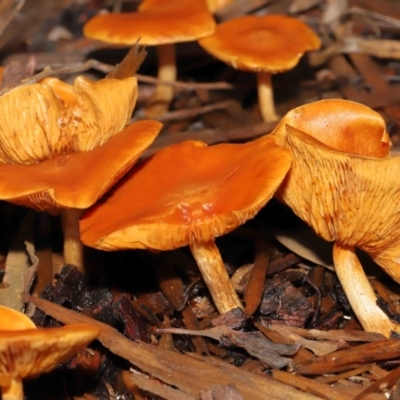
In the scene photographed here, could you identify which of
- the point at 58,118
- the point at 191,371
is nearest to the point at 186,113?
the point at 58,118

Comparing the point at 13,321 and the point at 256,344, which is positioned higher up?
the point at 13,321

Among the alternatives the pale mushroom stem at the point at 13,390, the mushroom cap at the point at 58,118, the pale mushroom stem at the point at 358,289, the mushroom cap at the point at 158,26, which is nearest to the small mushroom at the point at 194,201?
the mushroom cap at the point at 58,118

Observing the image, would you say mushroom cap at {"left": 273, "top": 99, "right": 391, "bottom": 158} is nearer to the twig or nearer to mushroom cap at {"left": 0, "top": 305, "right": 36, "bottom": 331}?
mushroom cap at {"left": 0, "top": 305, "right": 36, "bottom": 331}

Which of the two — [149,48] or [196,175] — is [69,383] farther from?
[149,48]

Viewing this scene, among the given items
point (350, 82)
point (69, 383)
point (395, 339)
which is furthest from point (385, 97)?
point (69, 383)

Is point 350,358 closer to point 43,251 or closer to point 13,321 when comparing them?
point 13,321

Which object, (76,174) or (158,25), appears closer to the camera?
(76,174)
